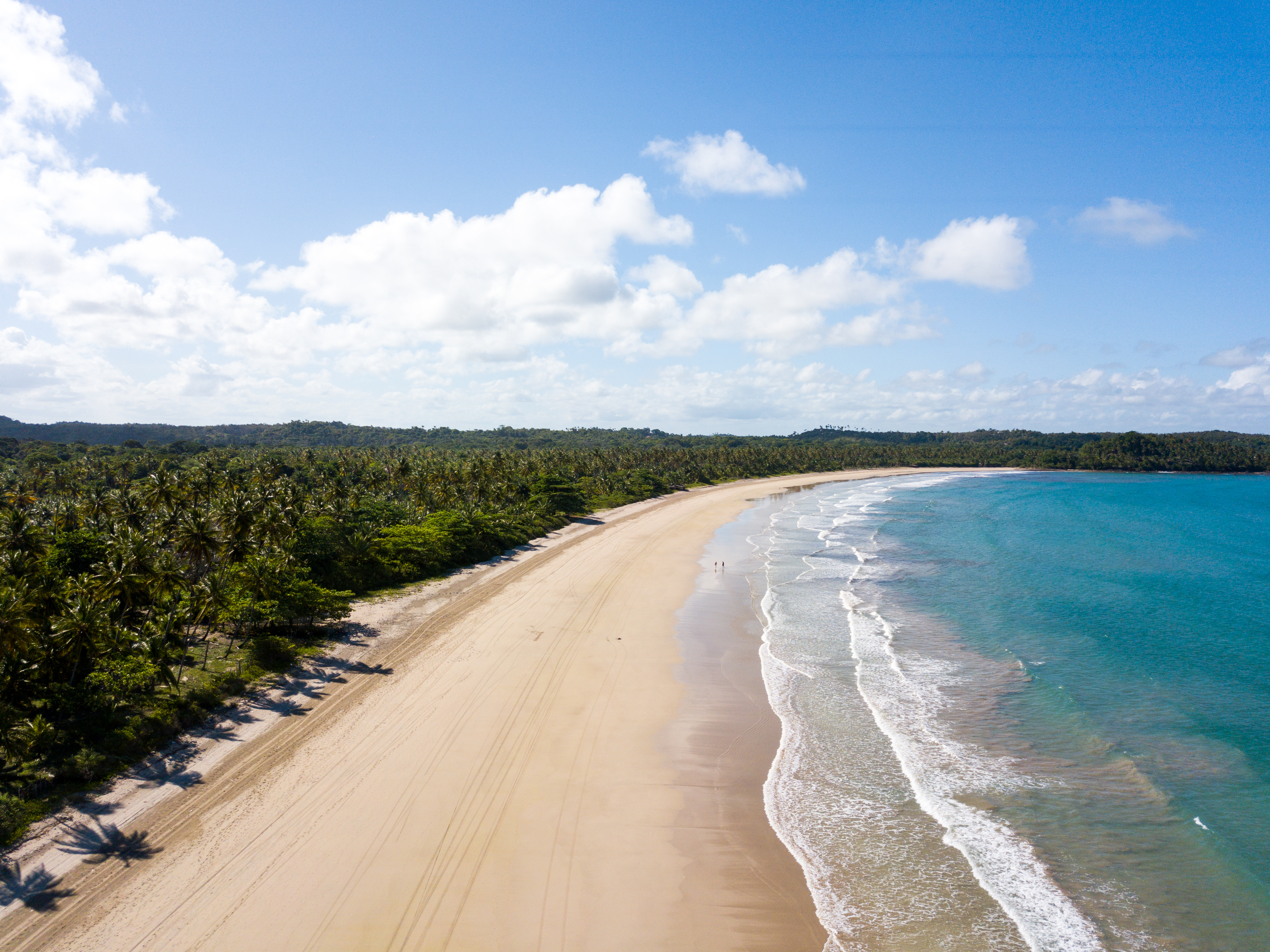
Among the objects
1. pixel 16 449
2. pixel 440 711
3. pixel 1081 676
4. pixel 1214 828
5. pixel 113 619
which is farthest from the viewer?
pixel 16 449

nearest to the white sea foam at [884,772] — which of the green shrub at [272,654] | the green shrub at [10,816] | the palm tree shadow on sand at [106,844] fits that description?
the palm tree shadow on sand at [106,844]

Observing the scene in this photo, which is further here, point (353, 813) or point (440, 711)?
point (440, 711)

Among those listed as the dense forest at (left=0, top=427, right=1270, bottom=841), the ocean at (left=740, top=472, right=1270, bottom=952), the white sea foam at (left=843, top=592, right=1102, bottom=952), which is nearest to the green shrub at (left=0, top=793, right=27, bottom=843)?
the dense forest at (left=0, top=427, right=1270, bottom=841)

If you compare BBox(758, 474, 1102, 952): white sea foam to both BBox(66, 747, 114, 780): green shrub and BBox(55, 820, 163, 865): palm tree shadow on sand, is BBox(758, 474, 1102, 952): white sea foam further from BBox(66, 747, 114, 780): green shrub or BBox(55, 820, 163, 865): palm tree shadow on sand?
BBox(66, 747, 114, 780): green shrub

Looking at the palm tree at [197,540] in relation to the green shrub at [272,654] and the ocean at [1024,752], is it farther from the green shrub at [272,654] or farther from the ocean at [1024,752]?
the ocean at [1024,752]

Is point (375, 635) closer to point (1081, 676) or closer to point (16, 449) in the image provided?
point (1081, 676)

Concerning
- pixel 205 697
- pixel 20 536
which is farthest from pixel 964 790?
pixel 20 536

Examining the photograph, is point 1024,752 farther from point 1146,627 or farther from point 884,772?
point 1146,627

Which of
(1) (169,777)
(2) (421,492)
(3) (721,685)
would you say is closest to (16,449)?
(2) (421,492)
